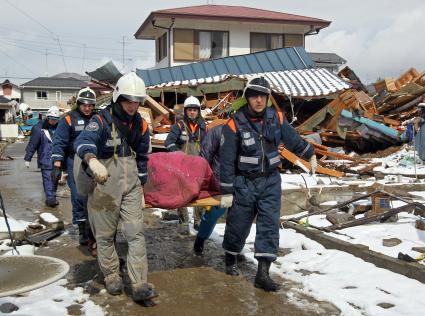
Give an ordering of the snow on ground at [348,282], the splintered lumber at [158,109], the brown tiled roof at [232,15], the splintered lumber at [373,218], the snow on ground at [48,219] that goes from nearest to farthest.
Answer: the snow on ground at [348,282] → the splintered lumber at [373,218] → the snow on ground at [48,219] → the splintered lumber at [158,109] → the brown tiled roof at [232,15]

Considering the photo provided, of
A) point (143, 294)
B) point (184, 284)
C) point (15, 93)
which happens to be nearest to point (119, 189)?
point (143, 294)

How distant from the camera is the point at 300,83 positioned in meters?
16.6

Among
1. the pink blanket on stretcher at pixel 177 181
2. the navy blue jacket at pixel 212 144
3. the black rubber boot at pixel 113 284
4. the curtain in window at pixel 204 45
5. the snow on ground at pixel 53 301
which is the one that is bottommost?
the snow on ground at pixel 53 301

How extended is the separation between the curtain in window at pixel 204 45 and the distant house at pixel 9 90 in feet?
161

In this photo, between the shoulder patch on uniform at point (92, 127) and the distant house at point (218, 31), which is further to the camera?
the distant house at point (218, 31)

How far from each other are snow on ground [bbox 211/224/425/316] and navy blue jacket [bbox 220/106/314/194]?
1200mm

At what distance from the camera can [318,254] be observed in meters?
5.61

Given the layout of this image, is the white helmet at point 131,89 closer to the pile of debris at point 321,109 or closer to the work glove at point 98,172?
the work glove at point 98,172

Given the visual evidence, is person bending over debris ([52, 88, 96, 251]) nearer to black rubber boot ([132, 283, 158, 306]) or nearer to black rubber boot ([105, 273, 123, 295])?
black rubber boot ([105, 273, 123, 295])

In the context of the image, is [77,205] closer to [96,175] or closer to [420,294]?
[96,175]

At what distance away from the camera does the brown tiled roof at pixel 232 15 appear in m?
22.0

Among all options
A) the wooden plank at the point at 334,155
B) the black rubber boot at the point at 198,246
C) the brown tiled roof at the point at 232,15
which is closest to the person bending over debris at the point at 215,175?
the black rubber boot at the point at 198,246

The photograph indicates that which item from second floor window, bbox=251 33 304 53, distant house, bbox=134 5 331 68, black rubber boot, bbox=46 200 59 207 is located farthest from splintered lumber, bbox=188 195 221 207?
second floor window, bbox=251 33 304 53

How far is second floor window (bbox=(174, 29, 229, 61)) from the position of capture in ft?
73.2
